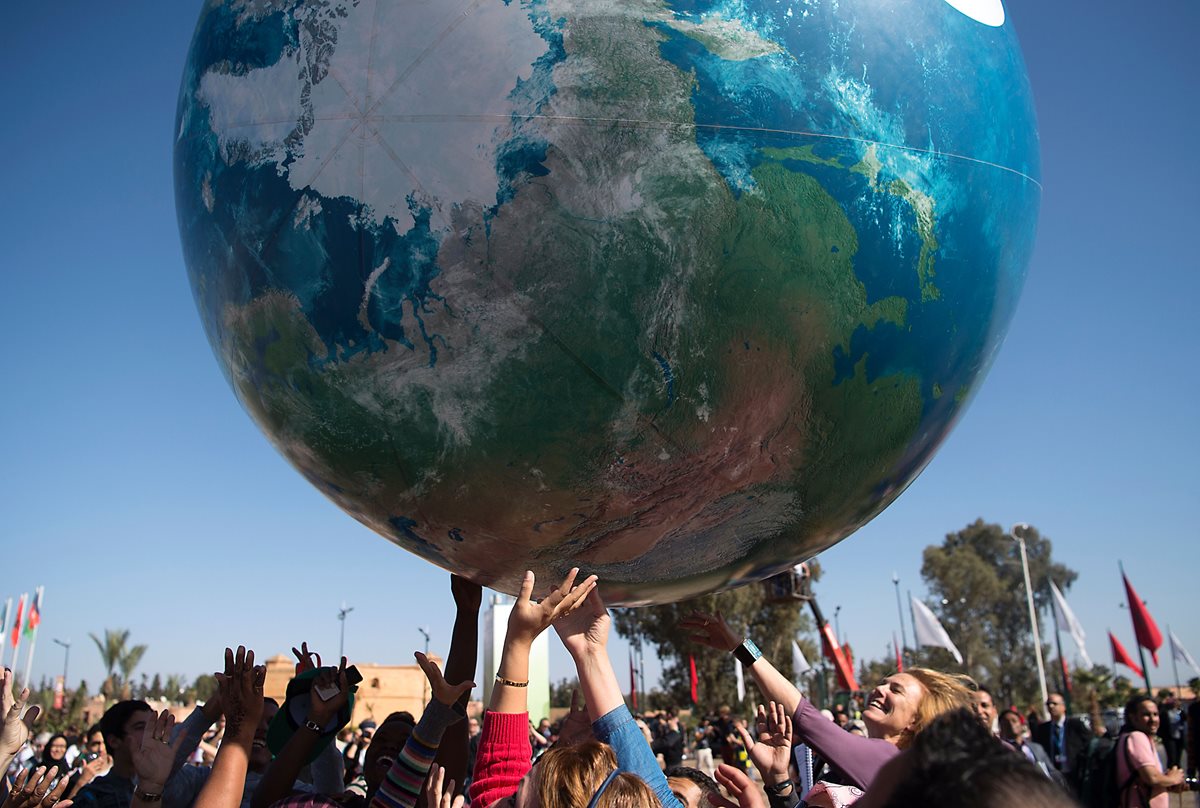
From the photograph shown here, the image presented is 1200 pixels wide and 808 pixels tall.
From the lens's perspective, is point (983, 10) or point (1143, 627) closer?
point (983, 10)

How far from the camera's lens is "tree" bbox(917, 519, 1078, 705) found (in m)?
49.8

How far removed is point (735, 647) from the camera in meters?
3.61

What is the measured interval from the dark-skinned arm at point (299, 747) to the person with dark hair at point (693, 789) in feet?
3.39

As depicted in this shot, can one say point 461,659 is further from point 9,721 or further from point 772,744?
point 9,721

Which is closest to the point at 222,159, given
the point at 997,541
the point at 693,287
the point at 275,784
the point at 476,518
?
the point at 476,518

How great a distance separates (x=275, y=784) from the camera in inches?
113

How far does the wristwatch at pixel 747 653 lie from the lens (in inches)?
135

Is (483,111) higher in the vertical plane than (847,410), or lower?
higher

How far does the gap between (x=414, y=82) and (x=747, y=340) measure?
3.70ft

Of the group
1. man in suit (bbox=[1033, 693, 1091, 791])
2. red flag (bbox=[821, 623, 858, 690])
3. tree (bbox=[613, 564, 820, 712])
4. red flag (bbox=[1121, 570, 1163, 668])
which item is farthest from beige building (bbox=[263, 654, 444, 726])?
man in suit (bbox=[1033, 693, 1091, 791])

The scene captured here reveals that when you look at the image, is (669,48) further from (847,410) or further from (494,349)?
(847,410)

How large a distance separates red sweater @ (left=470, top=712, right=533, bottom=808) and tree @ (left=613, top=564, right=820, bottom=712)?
1258 inches

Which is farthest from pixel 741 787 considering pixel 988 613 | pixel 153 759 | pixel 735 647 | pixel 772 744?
pixel 988 613

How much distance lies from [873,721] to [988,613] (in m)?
52.6
